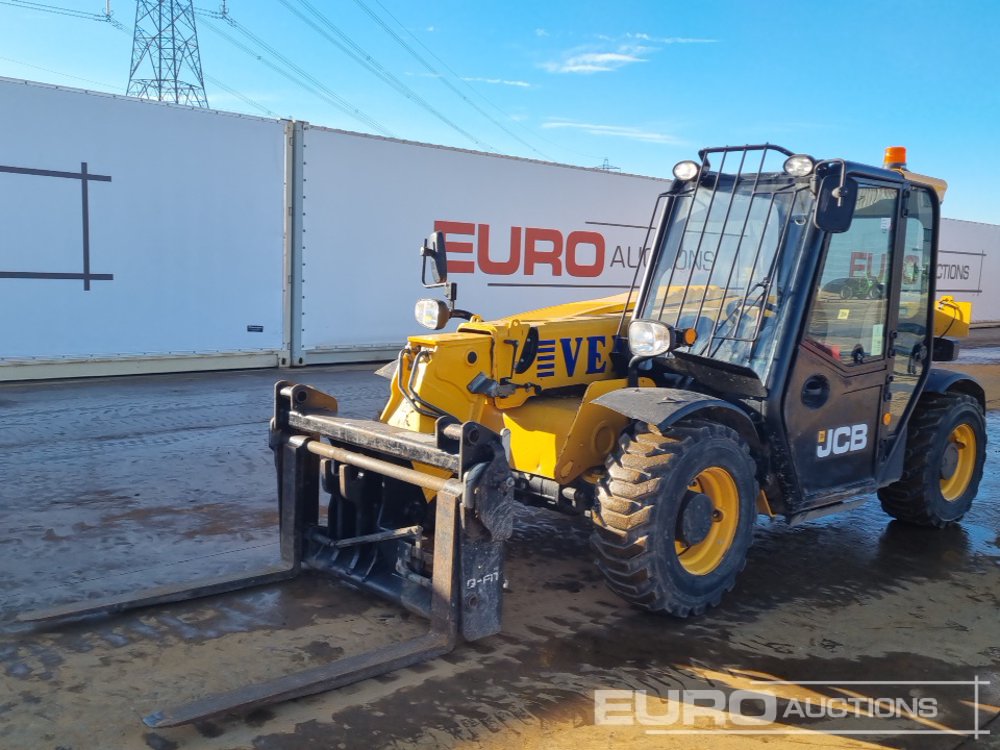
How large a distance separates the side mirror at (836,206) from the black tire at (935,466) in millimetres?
1865

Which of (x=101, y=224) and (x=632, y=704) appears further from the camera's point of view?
(x=101, y=224)

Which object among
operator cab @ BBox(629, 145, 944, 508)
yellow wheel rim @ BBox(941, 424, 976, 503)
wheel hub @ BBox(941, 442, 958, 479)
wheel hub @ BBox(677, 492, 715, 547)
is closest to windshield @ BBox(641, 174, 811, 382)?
operator cab @ BBox(629, 145, 944, 508)

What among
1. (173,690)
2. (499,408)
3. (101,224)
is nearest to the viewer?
(173,690)

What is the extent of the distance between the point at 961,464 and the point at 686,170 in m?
2.71

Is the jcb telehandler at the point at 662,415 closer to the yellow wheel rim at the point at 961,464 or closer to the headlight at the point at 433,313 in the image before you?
the headlight at the point at 433,313

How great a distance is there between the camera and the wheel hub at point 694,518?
151 inches

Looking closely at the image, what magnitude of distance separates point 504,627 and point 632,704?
2.50 ft

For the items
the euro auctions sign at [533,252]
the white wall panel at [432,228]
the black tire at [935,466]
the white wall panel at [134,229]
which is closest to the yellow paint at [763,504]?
the black tire at [935,466]

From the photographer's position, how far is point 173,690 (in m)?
3.14

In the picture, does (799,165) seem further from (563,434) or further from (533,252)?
(533,252)

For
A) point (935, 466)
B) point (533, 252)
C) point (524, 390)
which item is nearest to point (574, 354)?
point (524, 390)

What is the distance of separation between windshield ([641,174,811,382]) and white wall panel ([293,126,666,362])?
7590mm

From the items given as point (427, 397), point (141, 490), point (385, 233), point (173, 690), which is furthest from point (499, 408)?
point (385, 233)

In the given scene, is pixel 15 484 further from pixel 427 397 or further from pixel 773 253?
pixel 773 253
